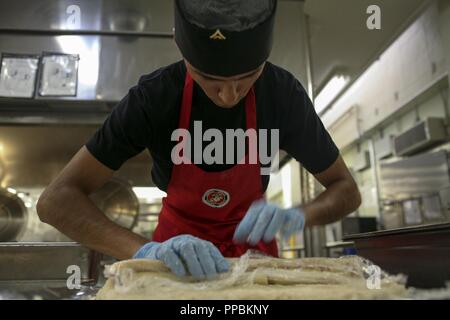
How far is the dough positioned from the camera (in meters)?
0.58

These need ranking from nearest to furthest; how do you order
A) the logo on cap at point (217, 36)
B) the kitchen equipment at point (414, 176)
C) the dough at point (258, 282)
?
the dough at point (258, 282) → the logo on cap at point (217, 36) → the kitchen equipment at point (414, 176)

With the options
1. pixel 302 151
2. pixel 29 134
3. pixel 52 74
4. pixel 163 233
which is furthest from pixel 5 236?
pixel 302 151

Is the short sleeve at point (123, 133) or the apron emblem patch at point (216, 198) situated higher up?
the short sleeve at point (123, 133)

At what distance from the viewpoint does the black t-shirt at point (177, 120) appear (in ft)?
3.08

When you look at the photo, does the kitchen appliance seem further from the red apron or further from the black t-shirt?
the red apron

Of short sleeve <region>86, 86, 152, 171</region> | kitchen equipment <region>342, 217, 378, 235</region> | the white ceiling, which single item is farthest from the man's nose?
kitchen equipment <region>342, 217, 378, 235</region>

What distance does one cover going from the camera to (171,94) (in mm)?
971

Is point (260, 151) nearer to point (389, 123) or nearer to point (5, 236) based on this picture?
point (5, 236)

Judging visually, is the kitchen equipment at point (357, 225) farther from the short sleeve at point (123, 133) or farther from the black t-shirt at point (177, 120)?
the short sleeve at point (123, 133)

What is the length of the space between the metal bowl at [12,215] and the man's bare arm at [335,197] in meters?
1.13

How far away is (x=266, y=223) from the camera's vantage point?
2.54 ft

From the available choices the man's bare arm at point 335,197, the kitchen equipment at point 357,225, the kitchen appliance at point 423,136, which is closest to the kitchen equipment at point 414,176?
the kitchen appliance at point 423,136

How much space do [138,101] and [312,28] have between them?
2.86 feet

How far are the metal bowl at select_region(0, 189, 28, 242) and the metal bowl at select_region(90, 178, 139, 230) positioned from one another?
283 millimetres
